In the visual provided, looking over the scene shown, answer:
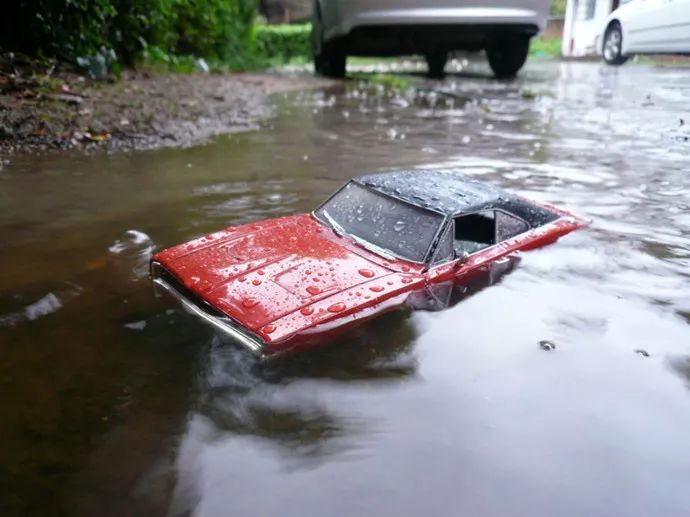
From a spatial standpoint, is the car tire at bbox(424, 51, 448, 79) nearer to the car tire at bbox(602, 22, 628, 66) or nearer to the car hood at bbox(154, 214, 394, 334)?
the car tire at bbox(602, 22, 628, 66)

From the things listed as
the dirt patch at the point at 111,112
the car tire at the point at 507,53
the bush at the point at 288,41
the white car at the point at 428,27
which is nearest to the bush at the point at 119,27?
the dirt patch at the point at 111,112

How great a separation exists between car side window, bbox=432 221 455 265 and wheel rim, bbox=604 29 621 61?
460 cm

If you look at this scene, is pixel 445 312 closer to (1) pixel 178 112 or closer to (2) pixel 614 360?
(2) pixel 614 360

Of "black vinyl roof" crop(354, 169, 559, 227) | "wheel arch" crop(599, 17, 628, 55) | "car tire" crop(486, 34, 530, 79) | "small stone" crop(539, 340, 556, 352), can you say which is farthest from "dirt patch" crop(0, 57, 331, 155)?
"car tire" crop(486, 34, 530, 79)

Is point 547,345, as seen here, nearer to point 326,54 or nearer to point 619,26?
point 619,26

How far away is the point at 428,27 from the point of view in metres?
9.60

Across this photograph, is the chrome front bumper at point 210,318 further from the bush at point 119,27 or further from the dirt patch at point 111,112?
the bush at point 119,27

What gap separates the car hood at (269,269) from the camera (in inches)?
97.6

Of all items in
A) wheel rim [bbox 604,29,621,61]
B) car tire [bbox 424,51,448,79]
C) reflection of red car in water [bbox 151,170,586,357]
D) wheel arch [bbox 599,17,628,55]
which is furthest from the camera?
car tire [bbox 424,51,448,79]

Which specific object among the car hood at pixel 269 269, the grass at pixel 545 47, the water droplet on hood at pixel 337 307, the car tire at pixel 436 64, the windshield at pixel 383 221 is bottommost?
the water droplet on hood at pixel 337 307

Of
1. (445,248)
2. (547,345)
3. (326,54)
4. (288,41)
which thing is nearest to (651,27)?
(445,248)

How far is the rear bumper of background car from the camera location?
30.2 ft

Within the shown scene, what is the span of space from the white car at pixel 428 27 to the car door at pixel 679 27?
438 centimetres

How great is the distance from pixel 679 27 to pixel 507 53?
681cm
